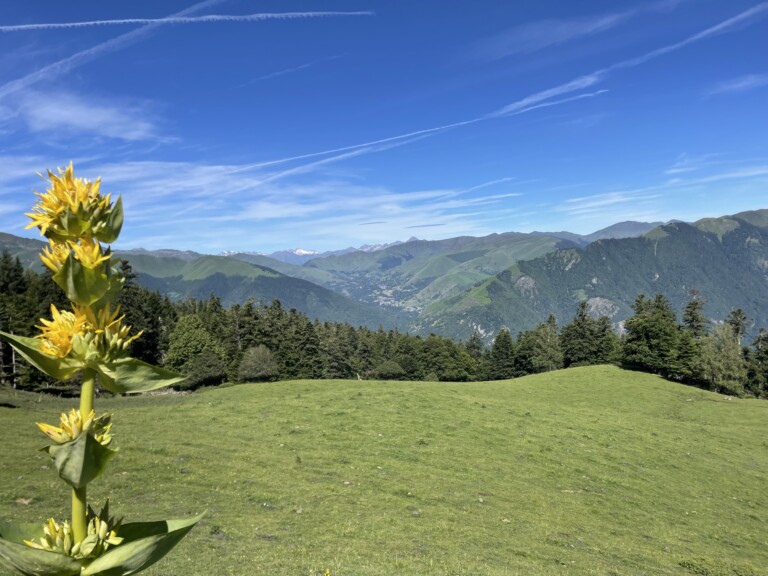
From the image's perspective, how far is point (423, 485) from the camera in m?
27.1

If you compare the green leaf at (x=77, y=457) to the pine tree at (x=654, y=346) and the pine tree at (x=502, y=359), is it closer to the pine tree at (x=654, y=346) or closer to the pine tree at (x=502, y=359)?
the pine tree at (x=654, y=346)

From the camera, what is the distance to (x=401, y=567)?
16.0 meters

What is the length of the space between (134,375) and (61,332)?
562 mm

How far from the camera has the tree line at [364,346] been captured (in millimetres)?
78688

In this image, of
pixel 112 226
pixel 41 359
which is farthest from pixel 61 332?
pixel 112 226

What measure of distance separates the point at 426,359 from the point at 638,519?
11010cm

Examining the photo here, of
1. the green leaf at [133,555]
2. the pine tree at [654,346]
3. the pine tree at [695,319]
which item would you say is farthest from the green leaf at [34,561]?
the pine tree at [695,319]

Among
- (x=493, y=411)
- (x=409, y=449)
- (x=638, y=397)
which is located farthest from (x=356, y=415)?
(x=638, y=397)

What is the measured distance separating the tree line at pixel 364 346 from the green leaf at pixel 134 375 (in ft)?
174

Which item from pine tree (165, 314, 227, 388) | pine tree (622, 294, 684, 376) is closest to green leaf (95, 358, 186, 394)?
pine tree (165, 314, 227, 388)

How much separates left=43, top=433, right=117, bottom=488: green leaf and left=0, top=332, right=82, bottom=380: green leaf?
43cm

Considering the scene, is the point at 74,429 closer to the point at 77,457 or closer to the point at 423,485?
the point at 77,457

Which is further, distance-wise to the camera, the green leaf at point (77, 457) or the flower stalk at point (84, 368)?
the flower stalk at point (84, 368)

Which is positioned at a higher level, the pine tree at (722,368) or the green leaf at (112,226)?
the green leaf at (112,226)
